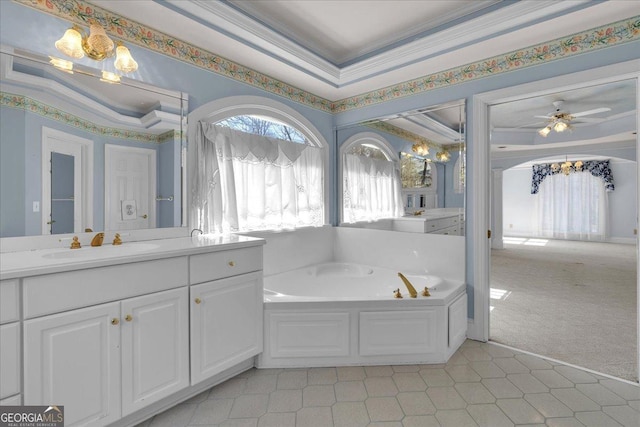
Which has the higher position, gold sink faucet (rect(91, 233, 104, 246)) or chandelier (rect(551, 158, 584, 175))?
chandelier (rect(551, 158, 584, 175))

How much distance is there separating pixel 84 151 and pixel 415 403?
2.48 meters

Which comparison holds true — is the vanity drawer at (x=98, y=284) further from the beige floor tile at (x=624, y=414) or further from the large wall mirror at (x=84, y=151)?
the beige floor tile at (x=624, y=414)

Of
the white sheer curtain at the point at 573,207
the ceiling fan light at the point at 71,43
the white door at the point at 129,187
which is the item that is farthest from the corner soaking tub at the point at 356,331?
the white sheer curtain at the point at 573,207

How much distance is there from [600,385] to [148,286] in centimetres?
283

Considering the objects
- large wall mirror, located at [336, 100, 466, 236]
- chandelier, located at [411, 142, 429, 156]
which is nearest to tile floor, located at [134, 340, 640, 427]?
large wall mirror, located at [336, 100, 466, 236]

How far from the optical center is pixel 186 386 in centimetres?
176

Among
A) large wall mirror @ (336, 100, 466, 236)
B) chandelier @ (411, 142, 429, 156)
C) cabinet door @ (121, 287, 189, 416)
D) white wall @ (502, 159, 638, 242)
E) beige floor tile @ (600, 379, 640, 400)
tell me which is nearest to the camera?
cabinet door @ (121, 287, 189, 416)

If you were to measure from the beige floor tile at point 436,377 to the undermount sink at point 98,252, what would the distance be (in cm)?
195

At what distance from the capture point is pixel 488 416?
173cm

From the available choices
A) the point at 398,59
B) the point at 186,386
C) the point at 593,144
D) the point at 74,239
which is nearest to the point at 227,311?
the point at 186,386

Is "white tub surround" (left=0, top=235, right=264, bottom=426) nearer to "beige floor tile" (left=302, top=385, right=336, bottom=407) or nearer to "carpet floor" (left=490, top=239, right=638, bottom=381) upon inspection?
"beige floor tile" (left=302, top=385, right=336, bottom=407)

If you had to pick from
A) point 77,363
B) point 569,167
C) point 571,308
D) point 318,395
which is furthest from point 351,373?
point 569,167

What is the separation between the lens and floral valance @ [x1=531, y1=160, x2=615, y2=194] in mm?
7859

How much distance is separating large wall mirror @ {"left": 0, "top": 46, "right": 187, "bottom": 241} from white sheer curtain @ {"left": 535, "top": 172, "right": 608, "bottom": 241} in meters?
9.97
